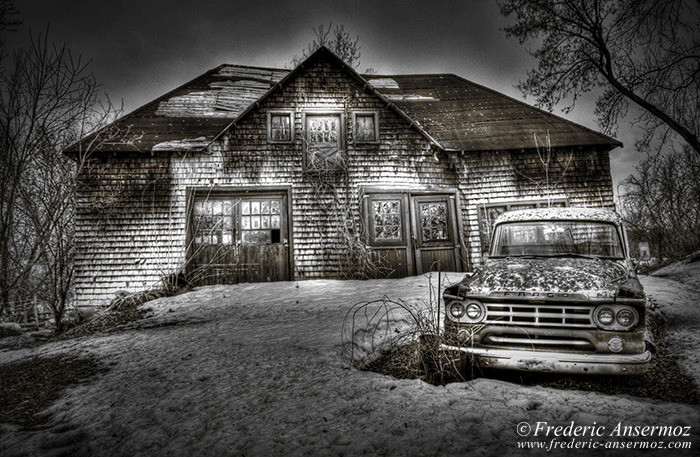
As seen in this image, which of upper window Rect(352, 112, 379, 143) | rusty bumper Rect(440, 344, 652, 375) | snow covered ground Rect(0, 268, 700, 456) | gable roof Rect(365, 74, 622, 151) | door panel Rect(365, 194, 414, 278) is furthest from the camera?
gable roof Rect(365, 74, 622, 151)

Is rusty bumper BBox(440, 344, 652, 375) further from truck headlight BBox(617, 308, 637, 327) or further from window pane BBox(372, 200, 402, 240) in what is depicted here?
window pane BBox(372, 200, 402, 240)

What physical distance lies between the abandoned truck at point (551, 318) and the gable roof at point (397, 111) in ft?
24.6

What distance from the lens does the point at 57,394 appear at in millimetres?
3156

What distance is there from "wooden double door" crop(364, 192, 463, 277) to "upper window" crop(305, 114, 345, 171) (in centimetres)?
154

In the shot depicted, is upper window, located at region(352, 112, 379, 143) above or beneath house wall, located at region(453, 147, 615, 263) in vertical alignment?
above

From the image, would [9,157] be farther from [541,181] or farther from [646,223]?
[646,223]

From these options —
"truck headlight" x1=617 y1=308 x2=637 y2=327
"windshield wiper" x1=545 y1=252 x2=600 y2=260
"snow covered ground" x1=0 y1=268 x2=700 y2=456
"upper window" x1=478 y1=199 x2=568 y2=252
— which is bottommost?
"snow covered ground" x1=0 y1=268 x2=700 y2=456

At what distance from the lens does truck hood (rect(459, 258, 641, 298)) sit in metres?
2.83

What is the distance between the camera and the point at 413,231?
10.0 meters

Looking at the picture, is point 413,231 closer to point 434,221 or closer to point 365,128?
point 434,221

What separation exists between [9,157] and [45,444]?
13.8ft

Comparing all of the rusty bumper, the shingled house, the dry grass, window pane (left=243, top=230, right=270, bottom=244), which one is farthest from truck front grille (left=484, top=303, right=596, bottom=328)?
window pane (left=243, top=230, right=270, bottom=244)

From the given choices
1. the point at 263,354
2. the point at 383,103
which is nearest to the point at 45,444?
the point at 263,354

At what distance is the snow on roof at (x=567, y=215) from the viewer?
4.11m
